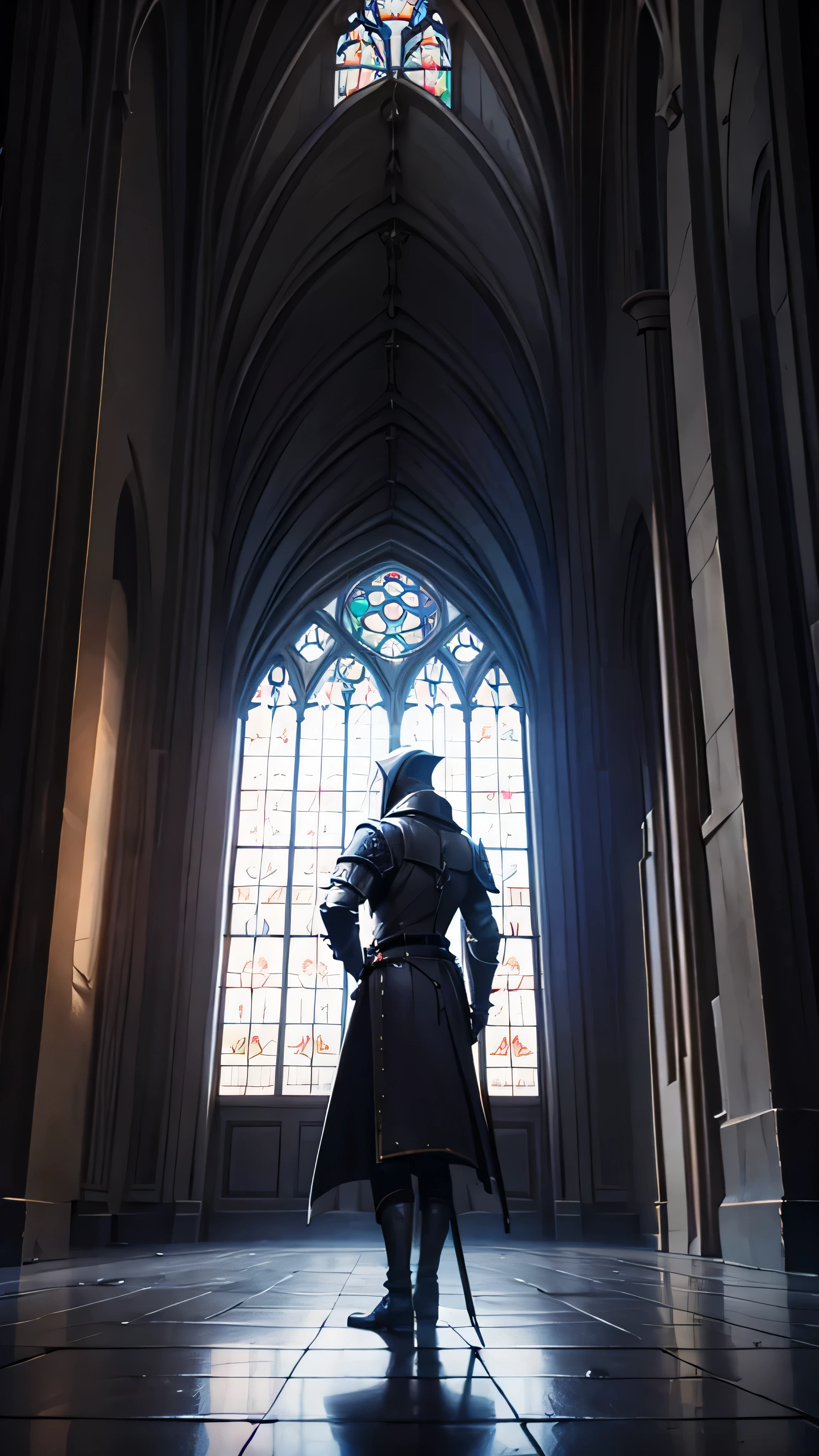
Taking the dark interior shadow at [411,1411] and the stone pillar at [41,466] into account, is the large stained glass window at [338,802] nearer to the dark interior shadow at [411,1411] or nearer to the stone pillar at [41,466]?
the stone pillar at [41,466]

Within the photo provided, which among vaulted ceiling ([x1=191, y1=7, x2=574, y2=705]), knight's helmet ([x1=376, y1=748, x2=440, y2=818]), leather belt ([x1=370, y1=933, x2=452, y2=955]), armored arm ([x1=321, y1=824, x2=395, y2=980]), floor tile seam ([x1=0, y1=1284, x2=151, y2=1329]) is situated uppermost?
vaulted ceiling ([x1=191, y1=7, x2=574, y2=705])

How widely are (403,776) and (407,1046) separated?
960 millimetres

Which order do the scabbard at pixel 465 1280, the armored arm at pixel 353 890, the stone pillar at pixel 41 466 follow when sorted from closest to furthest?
the scabbard at pixel 465 1280, the armored arm at pixel 353 890, the stone pillar at pixel 41 466

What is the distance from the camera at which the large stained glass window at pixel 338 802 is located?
1388 centimetres

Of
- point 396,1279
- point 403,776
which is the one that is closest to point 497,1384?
point 396,1279

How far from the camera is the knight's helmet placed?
12.1 ft

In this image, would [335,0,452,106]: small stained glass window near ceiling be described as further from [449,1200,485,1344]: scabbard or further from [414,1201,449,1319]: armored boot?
[449,1200,485,1344]: scabbard

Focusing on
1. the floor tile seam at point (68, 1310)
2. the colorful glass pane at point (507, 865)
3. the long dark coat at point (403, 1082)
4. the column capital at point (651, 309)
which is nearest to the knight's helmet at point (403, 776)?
the long dark coat at point (403, 1082)

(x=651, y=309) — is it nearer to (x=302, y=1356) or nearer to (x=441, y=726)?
(x=302, y=1356)

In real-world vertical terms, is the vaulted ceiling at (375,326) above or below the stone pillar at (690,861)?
above

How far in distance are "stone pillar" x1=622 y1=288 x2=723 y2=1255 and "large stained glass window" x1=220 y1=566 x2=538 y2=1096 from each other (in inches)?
264

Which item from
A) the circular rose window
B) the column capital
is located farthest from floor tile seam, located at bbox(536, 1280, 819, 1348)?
the circular rose window

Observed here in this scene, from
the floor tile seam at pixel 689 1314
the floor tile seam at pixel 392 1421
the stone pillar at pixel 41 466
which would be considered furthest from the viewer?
the stone pillar at pixel 41 466

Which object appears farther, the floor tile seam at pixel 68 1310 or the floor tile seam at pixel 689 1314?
the floor tile seam at pixel 68 1310
